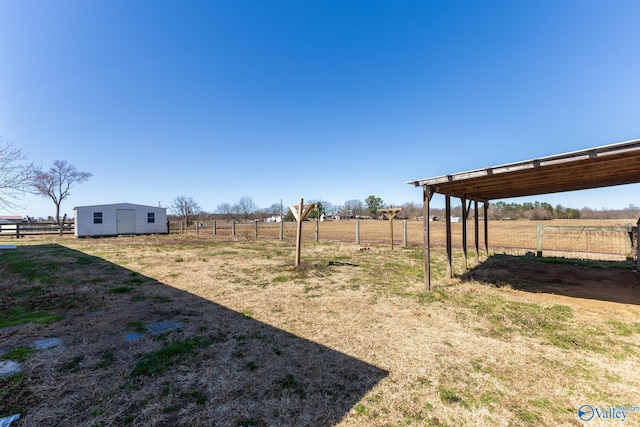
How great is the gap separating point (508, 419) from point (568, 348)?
6.10 feet

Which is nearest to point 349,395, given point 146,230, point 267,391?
point 267,391

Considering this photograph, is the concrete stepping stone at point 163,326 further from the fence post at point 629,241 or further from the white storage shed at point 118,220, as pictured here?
the white storage shed at point 118,220

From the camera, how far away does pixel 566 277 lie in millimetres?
6633

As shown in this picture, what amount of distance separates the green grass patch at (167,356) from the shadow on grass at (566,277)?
5.95 metres

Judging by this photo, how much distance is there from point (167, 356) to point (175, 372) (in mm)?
369

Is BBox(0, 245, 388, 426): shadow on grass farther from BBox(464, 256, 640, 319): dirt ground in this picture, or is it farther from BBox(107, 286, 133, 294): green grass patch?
BBox(464, 256, 640, 319): dirt ground

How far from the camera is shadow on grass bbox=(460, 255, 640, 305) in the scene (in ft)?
17.5

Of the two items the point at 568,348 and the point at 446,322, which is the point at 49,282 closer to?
the point at 446,322

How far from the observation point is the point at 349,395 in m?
2.26

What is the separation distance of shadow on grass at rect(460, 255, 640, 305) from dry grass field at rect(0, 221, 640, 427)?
9 centimetres

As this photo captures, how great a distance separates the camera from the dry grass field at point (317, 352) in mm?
2061

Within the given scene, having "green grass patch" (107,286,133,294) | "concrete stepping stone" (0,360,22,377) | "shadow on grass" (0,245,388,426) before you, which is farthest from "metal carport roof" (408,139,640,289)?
"green grass patch" (107,286,133,294)

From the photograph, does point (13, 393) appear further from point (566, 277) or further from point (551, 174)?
point (566, 277)

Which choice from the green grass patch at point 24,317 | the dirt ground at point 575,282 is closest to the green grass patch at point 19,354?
the green grass patch at point 24,317
